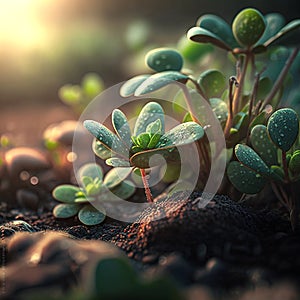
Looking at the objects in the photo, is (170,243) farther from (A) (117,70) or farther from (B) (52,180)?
(A) (117,70)

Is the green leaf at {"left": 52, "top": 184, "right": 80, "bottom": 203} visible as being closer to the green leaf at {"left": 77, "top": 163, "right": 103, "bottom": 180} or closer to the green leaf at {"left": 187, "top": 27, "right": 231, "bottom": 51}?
the green leaf at {"left": 77, "top": 163, "right": 103, "bottom": 180}

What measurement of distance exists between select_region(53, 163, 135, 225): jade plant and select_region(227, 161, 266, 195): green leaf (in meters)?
0.32

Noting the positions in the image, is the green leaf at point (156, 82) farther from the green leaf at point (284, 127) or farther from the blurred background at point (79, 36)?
the blurred background at point (79, 36)

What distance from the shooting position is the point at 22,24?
2.59m

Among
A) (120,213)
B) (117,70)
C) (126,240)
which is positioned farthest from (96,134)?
(117,70)

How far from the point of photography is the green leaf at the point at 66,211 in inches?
52.0

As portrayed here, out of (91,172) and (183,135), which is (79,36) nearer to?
(91,172)

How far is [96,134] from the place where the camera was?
40.8 inches

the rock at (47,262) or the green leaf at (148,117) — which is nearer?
the rock at (47,262)

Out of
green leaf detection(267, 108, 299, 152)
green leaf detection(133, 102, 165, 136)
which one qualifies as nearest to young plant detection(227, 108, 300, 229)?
green leaf detection(267, 108, 299, 152)

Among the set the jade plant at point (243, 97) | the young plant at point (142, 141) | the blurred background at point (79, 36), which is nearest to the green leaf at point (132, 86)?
the jade plant at point (243, 97)

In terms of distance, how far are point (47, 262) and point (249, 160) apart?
1.60 ft

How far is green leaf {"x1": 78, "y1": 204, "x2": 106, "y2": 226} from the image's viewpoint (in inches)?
49.6

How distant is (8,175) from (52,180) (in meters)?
0.15
